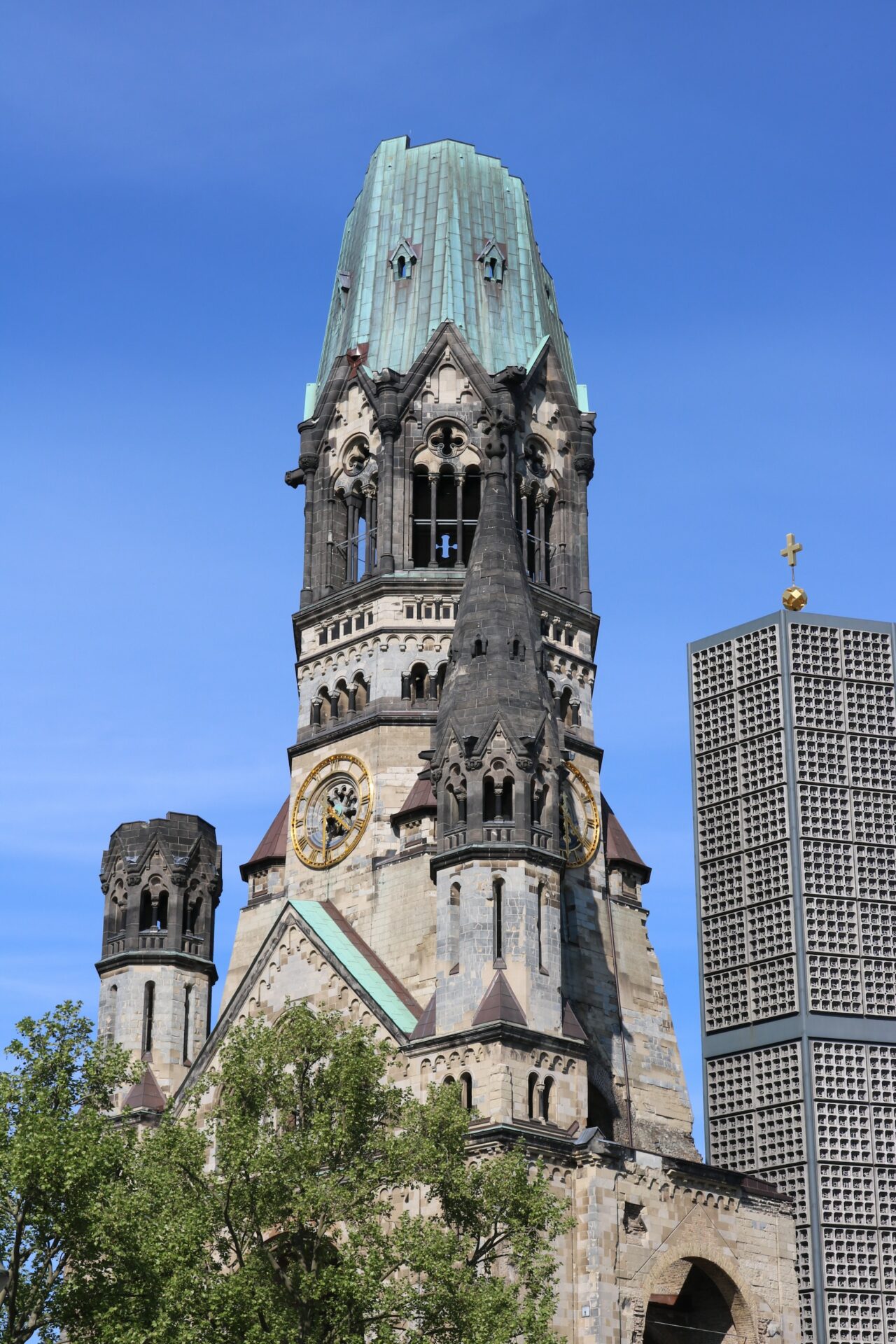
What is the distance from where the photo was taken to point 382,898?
69.1 meters

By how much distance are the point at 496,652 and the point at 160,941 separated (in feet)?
48.4

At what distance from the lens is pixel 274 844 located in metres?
74.2

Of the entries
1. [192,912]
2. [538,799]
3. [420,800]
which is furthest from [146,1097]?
[538,799]

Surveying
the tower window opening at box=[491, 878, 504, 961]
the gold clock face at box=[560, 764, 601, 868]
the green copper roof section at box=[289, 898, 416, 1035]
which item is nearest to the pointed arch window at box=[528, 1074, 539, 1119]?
the tower window opening at box=[491, 878, 504, 961]

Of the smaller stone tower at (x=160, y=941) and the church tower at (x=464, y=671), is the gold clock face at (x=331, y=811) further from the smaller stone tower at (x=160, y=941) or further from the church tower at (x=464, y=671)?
the smaller stone tower at (x=160, y=941)

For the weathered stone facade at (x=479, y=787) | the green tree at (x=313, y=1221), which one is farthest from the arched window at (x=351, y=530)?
the green tree at (x=313, y=1221)

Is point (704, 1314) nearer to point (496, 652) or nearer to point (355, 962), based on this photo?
point (355, 962)

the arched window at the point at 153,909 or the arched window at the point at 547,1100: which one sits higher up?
the arched window at the point at 153,909

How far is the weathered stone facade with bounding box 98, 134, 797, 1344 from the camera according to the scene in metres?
59.8

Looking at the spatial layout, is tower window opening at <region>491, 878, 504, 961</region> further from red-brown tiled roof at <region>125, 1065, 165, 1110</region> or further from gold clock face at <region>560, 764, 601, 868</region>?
red-brown tiled roof at <region>125, 1065, 165, 1110</region>

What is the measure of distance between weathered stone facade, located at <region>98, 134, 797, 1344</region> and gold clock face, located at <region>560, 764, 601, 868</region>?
0.09 m

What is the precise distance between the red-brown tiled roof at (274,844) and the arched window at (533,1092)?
54.6ft

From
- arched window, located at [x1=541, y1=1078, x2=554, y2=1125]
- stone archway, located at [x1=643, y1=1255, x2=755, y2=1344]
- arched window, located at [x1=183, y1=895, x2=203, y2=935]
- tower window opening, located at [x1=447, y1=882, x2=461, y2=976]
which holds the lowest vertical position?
stone archway, located at [x1=643, y1=1255, x2=755, y2=1344]

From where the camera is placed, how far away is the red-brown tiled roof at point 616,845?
237 ft
